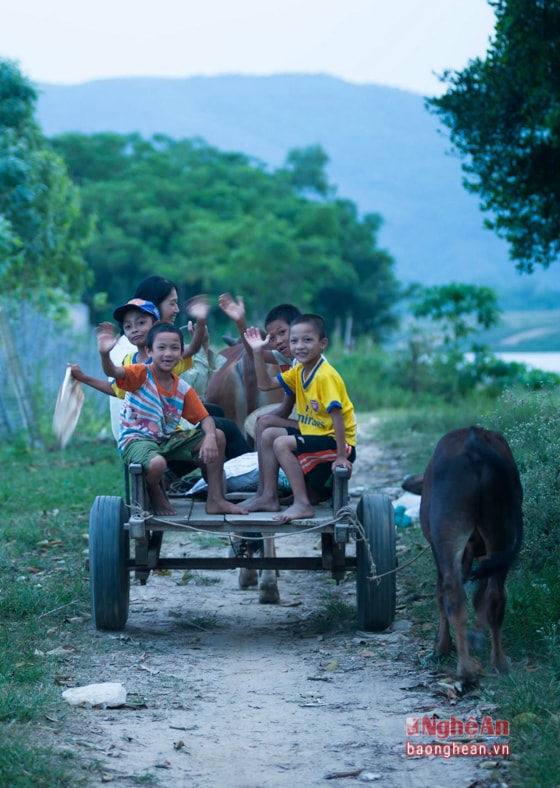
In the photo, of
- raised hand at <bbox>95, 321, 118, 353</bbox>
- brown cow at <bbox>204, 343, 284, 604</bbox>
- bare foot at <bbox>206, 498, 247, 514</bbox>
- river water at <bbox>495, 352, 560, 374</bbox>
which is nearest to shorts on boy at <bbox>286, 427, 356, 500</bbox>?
bare foot at <bbox>206, 498, 247, 514</bbox>

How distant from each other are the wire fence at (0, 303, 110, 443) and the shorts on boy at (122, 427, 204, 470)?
7787 millimetres

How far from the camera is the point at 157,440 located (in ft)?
19.9

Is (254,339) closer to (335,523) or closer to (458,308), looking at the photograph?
(335,523)

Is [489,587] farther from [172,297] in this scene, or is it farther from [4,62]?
[4,62]

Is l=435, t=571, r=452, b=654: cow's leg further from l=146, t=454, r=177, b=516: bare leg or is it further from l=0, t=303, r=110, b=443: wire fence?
l=0, t=303, r=110, b=443: wire fence

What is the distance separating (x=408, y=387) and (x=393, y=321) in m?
25.4

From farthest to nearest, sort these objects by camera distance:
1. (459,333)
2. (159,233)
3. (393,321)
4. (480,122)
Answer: (393,321) → (159,233) → (459,333) → (480,122)

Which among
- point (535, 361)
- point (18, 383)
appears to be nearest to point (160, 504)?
point (18, 383)

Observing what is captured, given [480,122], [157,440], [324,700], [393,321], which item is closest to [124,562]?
[157,440]

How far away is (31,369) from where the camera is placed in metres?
14.2

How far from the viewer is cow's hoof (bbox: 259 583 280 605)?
7.05m

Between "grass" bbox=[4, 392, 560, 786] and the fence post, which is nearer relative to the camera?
"grass" bbox=[4, 392, 560, 786]

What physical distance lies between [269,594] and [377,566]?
1459 millimetres

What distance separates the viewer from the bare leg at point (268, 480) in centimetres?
591
